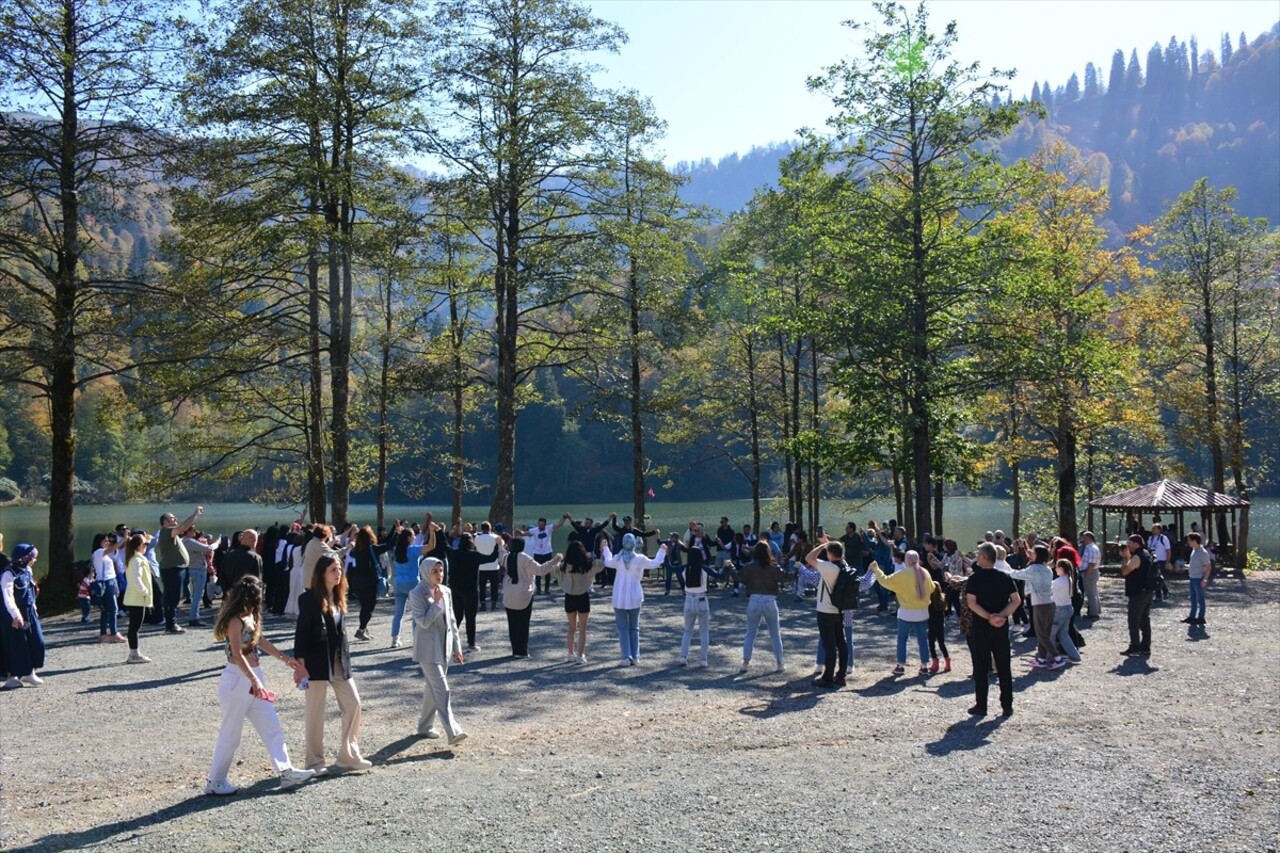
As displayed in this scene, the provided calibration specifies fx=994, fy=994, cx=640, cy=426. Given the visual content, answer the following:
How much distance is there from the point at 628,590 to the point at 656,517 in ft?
188

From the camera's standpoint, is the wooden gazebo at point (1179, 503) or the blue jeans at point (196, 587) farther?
the wooden gazebo at point (1179, 503)

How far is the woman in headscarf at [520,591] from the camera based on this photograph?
12.4m

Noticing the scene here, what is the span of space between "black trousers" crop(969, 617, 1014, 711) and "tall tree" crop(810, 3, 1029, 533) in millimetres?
12147

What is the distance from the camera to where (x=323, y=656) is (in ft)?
24.1

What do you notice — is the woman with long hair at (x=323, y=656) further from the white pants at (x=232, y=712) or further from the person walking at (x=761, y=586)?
the person walking at (x=761, y=586)

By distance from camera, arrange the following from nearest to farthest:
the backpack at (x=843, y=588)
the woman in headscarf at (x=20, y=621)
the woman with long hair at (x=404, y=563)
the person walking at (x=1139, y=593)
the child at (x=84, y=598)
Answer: the woman in headscarf at (x=20, y=621) → the backpack at (x=843, y=588) → the woman with long hair at (x=404, y=563) → the person walking at (x=1139, y=593) → the child at (x=84, y=598)

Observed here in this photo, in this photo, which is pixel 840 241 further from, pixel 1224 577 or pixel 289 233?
pixel 1224 577

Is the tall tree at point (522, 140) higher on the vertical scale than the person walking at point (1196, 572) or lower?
higher

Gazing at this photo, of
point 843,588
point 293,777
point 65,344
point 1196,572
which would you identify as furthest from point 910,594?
point 65,344

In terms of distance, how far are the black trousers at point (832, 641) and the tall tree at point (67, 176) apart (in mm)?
13532

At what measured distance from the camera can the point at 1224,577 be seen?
87.8ft

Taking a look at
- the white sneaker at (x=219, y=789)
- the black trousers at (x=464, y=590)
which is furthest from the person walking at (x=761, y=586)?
the white sneaker at (x=219, y=789)

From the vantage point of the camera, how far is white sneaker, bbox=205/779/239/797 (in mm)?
7020

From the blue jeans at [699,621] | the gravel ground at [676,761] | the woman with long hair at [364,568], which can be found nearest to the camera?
the gravel ground at [676,761]
